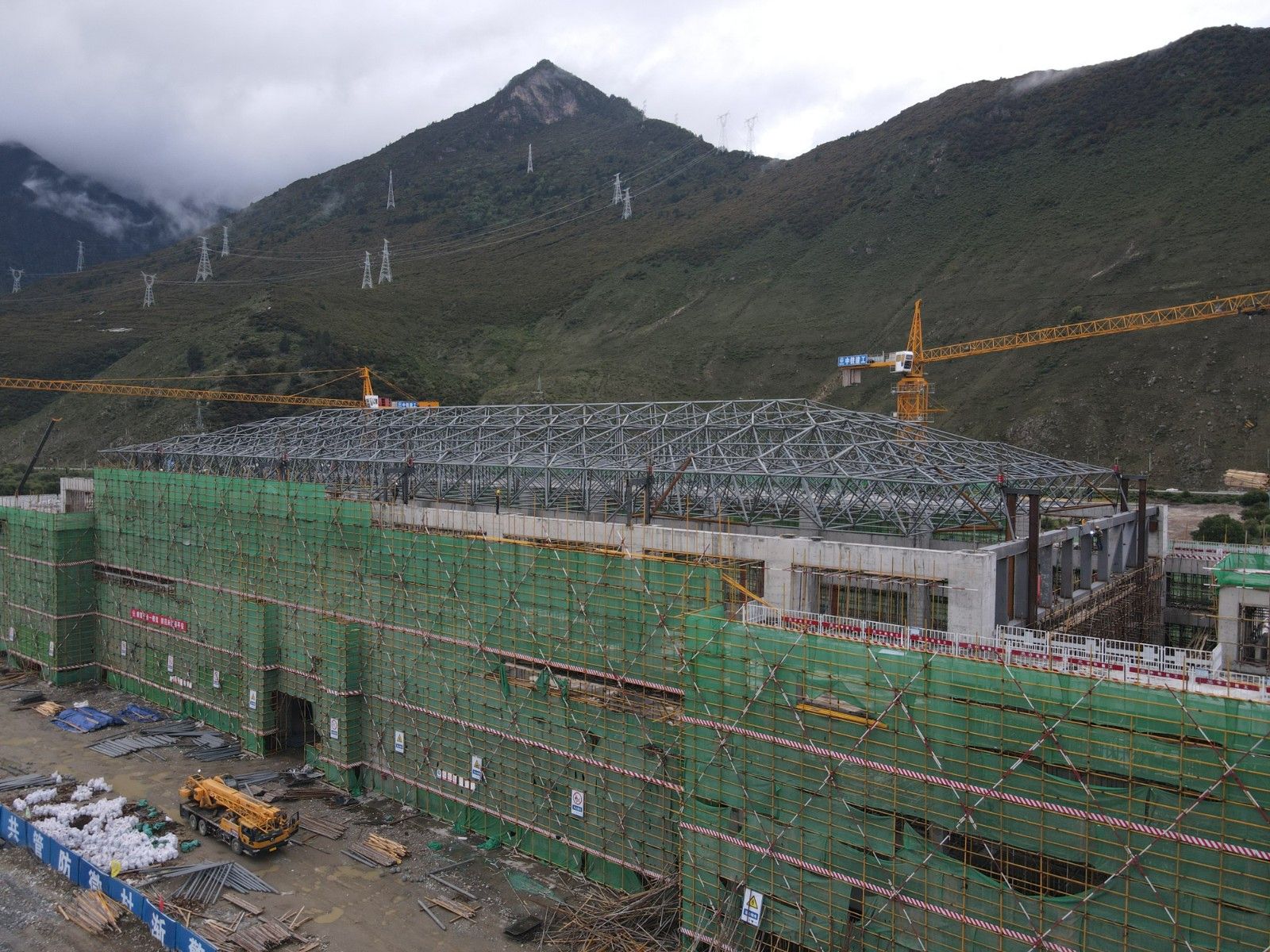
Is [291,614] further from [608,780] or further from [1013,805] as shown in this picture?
[1013,805]

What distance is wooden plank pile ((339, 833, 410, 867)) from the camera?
2016cm

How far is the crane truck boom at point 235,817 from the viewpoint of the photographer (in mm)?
20281

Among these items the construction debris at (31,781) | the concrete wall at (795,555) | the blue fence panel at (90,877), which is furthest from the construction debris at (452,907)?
the construction debris at (31,781)

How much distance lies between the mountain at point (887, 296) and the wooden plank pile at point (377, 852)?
55371mm

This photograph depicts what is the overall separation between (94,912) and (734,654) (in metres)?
15.1

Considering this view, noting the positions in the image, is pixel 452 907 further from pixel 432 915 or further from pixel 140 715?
pixel 140 715

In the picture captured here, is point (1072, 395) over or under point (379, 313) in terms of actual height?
under

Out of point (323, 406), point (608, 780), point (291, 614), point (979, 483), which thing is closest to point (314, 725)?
point (291, 614)

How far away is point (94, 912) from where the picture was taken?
1802 centimetres

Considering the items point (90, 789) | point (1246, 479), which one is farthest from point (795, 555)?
point (1246, 479)

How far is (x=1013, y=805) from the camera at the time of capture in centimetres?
1181

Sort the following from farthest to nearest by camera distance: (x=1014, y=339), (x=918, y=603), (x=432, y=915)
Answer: (x=1014, y=339) → (x=918, y=603) → (x=432, y=915)

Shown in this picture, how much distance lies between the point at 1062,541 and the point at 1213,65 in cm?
9136

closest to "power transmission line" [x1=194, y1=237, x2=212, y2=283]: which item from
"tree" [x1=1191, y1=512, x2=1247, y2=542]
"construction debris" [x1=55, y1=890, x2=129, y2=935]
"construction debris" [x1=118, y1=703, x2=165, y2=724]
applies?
"construction debris" [x1=118, y1=703, x2=165, y2=724]
